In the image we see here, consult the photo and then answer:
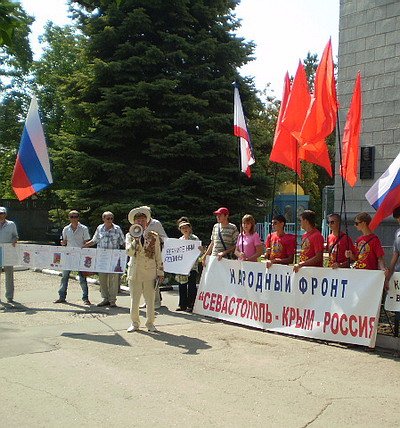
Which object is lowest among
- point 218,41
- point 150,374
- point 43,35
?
point 150,374

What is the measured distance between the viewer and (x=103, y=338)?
8.69 meters

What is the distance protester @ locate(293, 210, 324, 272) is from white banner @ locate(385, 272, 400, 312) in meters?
1.27

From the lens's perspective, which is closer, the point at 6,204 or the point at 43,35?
the point at 6,204

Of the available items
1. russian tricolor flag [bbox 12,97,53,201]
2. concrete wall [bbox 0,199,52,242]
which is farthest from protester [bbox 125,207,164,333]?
concrete wall [bbox 0,199,52,242]

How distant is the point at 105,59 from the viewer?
1928 cm

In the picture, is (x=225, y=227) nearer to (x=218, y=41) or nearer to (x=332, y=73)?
(x=332, y=73)

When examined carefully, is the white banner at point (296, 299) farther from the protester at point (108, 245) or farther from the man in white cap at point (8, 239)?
the man in white cap at point (8, 239)

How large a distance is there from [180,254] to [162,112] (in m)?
7.96

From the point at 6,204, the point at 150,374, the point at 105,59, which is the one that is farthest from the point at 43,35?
the point at 150,374

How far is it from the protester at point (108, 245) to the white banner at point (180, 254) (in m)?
1.00

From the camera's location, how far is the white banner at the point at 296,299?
8.06 metres

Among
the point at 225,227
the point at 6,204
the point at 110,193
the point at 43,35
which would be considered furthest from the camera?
the point at 43,35

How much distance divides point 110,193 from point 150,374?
1239 cm

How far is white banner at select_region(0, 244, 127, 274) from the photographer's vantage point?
38.6 feet
